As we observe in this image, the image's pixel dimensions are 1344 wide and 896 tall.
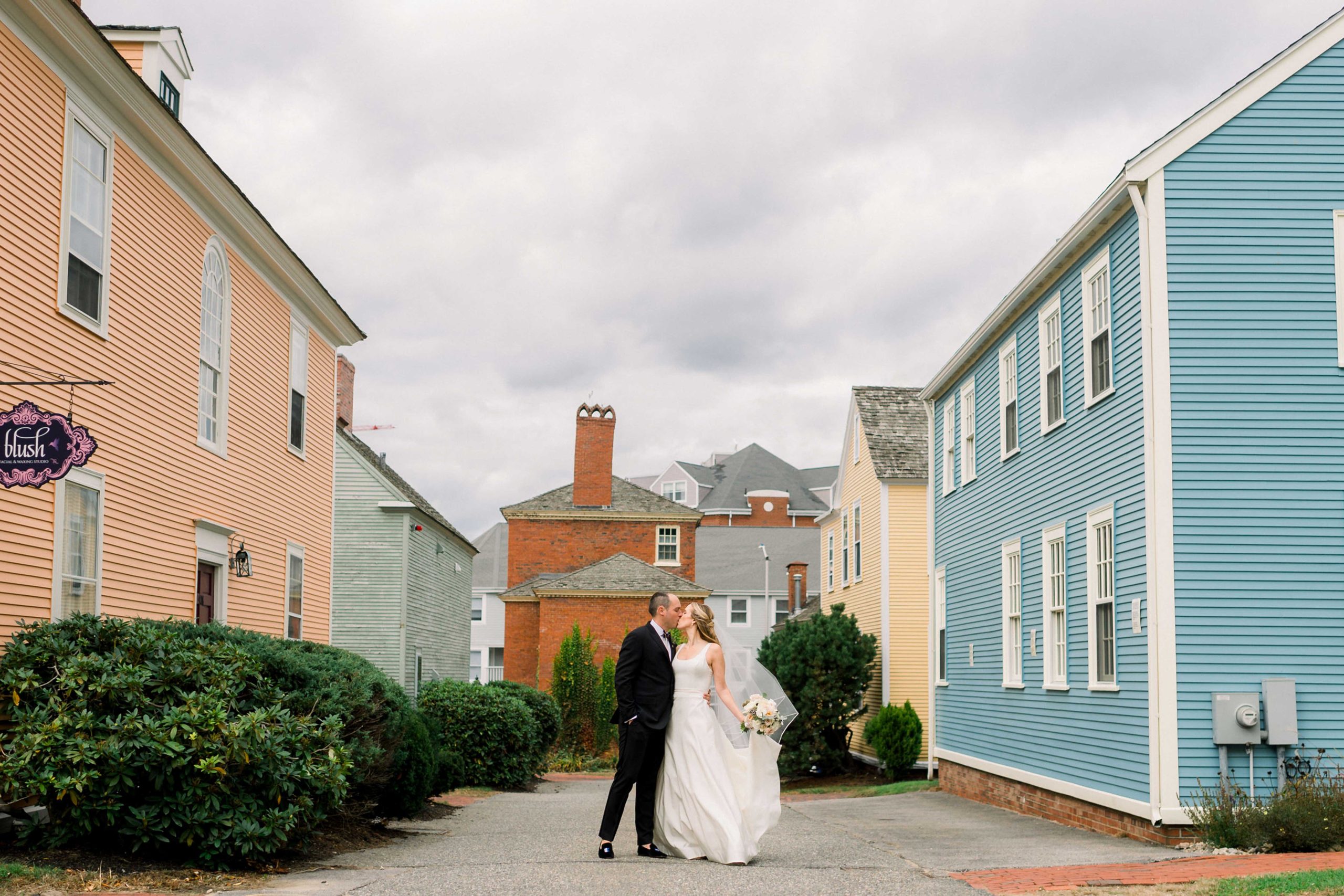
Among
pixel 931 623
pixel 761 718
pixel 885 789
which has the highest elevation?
pixel 931 623

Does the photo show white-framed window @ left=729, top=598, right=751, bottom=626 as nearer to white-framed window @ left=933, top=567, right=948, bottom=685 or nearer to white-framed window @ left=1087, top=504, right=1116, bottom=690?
white-framed window @ left=933, top=567, right=948, bottom=685

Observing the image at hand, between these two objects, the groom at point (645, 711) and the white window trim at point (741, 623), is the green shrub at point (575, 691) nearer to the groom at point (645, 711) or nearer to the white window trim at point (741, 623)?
the white window trim at point (741, 623)

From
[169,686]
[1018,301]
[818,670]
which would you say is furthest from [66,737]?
[818,670]

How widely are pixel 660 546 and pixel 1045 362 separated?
32.3 metres

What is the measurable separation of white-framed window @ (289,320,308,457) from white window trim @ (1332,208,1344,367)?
13786 millimetres

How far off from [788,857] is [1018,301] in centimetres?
972

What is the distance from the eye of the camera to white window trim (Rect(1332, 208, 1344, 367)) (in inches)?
513

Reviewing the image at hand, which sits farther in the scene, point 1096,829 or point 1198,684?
point 1096,829

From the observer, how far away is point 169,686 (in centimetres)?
936

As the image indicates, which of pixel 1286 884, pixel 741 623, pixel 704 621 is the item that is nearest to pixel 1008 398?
pixel 704 621

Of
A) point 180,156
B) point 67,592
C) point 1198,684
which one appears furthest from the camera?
point 180,156

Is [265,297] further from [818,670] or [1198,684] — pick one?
[818,670]

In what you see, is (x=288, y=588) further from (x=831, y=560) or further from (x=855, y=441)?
(x=831, y=560)

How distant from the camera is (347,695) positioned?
10.5m
